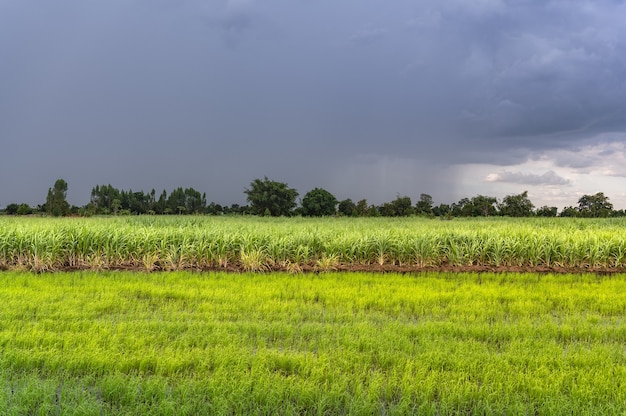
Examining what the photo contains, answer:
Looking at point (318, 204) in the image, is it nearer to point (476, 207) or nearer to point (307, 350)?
point (476, 207)

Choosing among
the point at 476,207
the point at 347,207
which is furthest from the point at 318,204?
the point at 476,207

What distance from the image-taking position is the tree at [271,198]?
45.1 metres

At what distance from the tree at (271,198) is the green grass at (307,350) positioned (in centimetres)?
3699

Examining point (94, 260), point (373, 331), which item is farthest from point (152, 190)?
point (373, 331)

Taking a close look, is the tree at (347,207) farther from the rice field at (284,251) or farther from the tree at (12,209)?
the tree at (12,209)

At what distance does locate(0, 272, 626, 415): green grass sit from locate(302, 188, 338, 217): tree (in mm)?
37339

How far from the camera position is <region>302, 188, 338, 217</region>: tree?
45.6m

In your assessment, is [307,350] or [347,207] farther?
[347,207]

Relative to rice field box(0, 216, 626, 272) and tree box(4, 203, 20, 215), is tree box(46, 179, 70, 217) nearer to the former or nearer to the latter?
tree box(4, 203, 20, 215)

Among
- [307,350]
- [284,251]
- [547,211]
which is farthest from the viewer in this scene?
[547,211]

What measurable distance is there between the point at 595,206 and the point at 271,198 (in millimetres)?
35018

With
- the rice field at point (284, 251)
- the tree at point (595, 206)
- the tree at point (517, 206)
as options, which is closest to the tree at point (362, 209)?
the tree at point (517, 206)

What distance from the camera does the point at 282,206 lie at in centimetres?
4531

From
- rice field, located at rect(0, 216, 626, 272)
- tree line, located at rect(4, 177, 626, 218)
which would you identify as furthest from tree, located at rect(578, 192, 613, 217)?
rice field, located at rect(0, 216, 626, 272)
